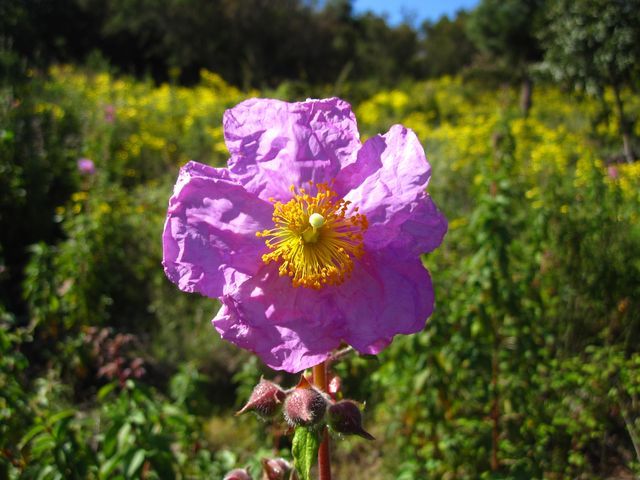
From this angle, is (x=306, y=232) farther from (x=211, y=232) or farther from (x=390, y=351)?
(x=390, y=351)

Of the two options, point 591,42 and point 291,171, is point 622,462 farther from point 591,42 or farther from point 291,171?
point 591,42

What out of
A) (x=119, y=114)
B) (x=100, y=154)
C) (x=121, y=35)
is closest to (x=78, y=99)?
(x=119, y=114)

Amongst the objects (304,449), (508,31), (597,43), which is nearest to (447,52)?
(508,31)

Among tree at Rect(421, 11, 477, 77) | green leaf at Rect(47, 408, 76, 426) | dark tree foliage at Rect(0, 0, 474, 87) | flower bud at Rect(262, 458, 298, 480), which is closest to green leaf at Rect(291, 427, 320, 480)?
flower bud at Rect(262, 458, 298, 480)

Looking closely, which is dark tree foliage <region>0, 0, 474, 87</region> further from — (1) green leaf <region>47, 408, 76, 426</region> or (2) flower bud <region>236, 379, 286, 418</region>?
(2) flower bud <region>236, 379, 286, 418</region>

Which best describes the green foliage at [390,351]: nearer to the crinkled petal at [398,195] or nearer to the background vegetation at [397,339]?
→ the background vegetation at [397,339]
